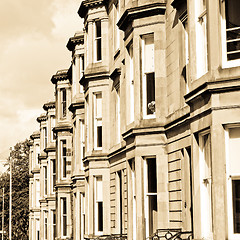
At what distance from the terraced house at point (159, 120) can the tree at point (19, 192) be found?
173 feet

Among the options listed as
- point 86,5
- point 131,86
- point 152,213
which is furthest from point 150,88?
point 86,5

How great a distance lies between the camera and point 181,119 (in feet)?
61.6

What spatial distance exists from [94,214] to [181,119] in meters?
12.5

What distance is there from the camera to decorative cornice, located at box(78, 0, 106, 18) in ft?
101

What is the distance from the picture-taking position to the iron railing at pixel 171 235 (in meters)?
18.0

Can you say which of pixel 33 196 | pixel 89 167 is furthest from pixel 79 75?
pixel 33 196

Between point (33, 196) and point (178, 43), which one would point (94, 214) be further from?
point (33, 196)

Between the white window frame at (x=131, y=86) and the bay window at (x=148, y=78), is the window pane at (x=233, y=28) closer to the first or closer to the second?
the bay window at (x=148, y=78)

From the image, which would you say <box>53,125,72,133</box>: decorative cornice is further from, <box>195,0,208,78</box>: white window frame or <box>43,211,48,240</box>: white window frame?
<box>195,0,208,78</box>: white window frame

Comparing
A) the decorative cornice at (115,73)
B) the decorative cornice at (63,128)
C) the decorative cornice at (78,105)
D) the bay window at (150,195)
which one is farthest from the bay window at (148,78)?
the decorative cornice at (63,128)

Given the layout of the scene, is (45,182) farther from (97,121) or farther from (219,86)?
(219,86)

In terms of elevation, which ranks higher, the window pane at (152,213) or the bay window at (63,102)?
the bay window at (63,102)

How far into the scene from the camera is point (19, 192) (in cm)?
9044

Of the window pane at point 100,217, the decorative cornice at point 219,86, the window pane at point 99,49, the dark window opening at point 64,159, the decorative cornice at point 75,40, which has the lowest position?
the window pane at point 100,217
